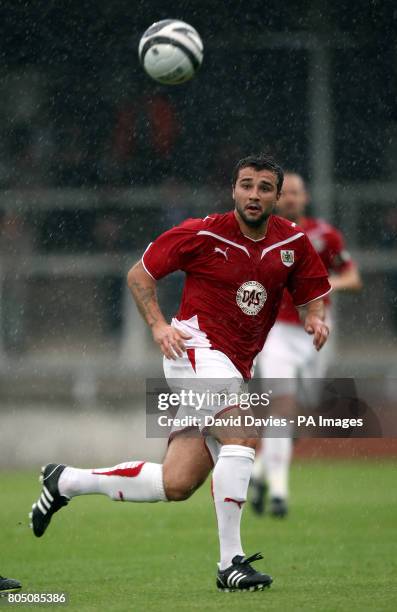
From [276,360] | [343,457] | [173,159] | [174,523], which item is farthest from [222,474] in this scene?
[173,159]

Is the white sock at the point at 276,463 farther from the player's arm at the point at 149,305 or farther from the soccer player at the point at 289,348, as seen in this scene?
the player's arm at the point at 149,305

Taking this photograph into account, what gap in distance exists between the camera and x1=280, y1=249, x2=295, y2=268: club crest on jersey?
597 cm

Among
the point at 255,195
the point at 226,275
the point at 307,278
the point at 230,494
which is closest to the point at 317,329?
the point at 307,278

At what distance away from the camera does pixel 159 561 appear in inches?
264

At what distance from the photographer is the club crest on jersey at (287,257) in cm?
597

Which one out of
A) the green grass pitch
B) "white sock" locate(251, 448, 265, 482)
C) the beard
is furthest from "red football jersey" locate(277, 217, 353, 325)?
the beard

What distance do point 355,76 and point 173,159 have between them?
225cm

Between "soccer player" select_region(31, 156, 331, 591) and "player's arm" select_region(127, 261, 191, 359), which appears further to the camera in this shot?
"soccer player" select_region(31, 156, 331, 591)

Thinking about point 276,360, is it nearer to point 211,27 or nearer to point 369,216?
point 369,216

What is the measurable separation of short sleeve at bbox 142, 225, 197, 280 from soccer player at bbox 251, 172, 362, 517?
8.27ft

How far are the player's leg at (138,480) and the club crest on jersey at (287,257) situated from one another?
871 millimetres

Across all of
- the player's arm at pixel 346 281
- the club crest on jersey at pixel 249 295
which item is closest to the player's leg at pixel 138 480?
the club crest on jersey at pixel 249 295

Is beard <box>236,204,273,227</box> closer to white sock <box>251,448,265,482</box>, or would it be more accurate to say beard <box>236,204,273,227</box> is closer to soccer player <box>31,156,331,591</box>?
soccer player <box>31,156,331,591</box>

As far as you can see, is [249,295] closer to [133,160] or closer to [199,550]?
[199,550]
